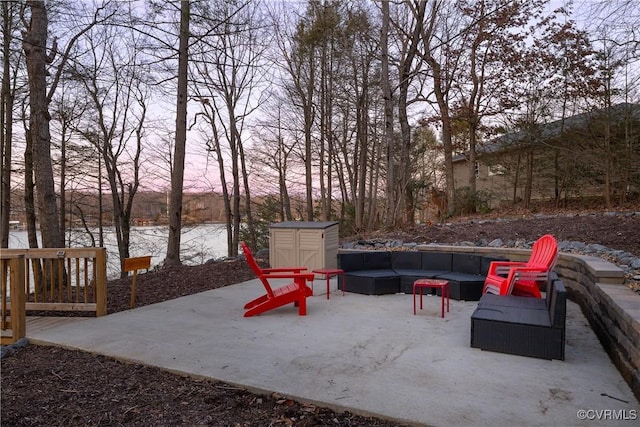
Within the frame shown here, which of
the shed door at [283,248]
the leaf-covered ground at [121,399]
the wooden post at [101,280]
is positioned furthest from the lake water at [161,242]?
the leaf-covered ground at [121,399]

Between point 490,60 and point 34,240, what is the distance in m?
16.0

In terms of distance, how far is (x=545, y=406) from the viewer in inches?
93.9

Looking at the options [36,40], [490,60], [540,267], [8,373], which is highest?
[490,60]

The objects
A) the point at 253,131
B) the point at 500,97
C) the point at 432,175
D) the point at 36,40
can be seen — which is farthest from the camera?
the point at 432,175

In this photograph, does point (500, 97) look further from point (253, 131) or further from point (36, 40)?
point (36, 40)

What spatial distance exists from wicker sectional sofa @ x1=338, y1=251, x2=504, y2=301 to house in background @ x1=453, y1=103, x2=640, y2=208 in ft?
20.3

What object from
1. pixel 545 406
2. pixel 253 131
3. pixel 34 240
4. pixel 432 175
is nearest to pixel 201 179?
pixel 253 131

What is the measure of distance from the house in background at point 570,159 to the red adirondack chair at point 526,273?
631cm

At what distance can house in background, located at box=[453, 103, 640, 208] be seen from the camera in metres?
11.2

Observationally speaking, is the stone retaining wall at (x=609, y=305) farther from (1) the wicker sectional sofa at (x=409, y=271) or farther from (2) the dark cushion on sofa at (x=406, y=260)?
(2) the dark cushion on sofa at (x=406, y=260)

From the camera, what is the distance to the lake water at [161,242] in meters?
15.9

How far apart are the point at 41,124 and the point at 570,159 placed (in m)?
14.1

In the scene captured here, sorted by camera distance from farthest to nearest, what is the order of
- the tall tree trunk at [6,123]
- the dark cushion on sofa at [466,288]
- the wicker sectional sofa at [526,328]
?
the tall tree trunk at [6,123]
the dark cushion on sofa at [466,288]
the wicker sectional sofa at [526,328]

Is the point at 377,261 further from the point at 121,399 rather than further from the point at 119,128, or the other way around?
the point at 119,128
